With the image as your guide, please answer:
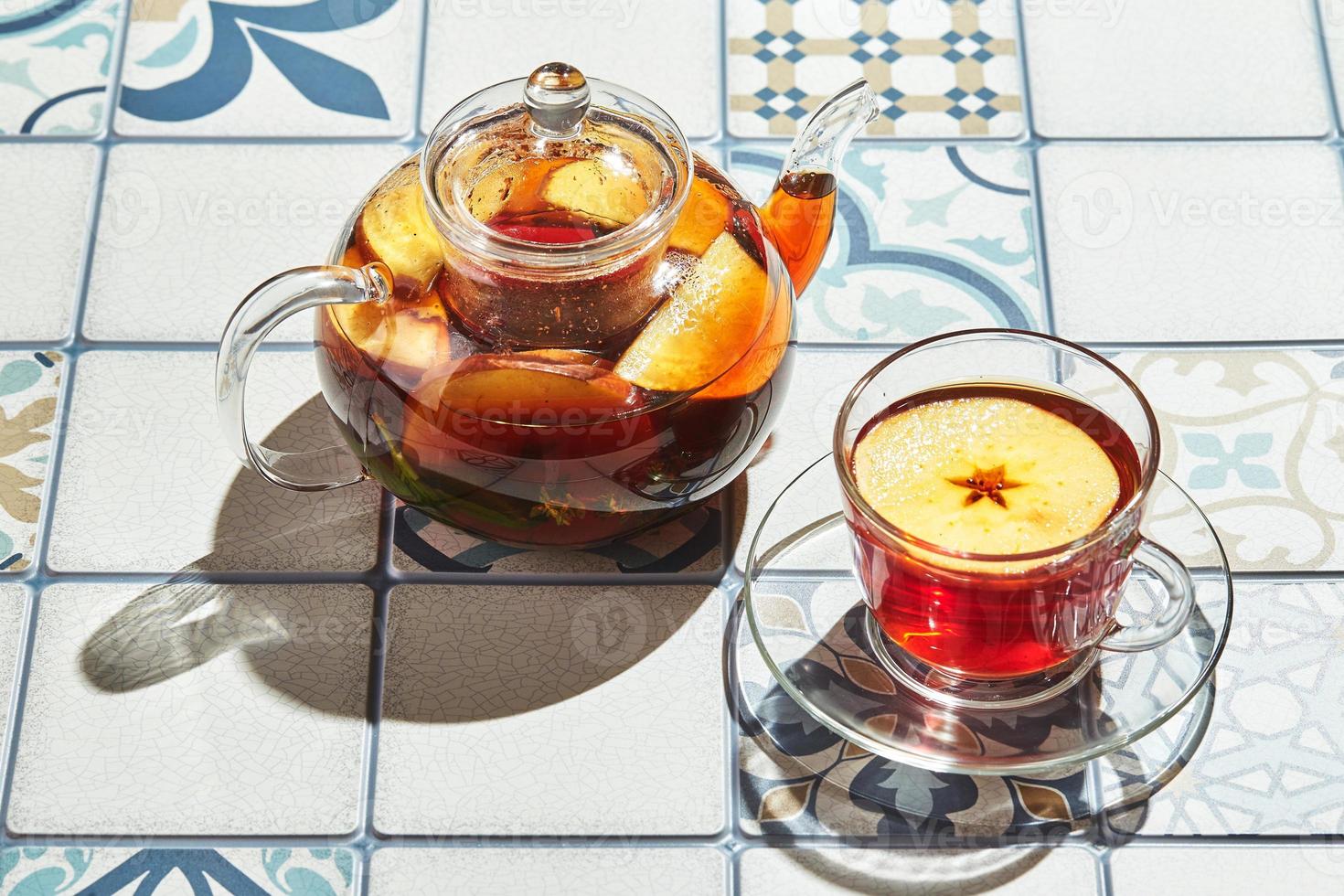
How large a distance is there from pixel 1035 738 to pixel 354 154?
58cm

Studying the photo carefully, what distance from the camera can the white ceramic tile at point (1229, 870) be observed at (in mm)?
686

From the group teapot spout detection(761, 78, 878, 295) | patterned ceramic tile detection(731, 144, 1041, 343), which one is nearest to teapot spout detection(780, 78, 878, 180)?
teapot spout detection(761, 78, 878, 295)

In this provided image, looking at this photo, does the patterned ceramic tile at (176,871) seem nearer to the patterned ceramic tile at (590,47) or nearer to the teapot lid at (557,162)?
the teapot lid at (557,162)

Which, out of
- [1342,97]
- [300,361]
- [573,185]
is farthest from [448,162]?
[1342,97]

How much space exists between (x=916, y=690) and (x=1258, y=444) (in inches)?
10.9

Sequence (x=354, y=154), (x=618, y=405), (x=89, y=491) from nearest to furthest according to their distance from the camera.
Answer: (x=618, y=405) < (x=89, y=491) < (x=354, y=154)

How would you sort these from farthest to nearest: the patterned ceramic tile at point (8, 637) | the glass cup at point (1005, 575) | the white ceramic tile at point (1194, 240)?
the white ceramic tile at point (1194, 240)
the patterned ceramic tile at point (8, 637)
the glass cup at point (1005, 575)

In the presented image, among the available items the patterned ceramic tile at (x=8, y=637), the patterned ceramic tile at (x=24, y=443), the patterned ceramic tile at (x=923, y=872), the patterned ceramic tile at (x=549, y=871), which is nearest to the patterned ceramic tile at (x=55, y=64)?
the patterned ceramic tile at (x=24, y=443)

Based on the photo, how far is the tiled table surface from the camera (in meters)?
0.70

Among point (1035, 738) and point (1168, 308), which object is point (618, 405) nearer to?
point (1035, 738)

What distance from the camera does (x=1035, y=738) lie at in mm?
695

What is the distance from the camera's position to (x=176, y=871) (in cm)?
70

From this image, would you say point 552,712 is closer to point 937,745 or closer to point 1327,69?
point 937,745

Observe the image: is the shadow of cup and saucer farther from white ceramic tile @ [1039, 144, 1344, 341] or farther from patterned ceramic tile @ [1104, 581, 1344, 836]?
white ceramic tile @ [1039, 144, 1344, 341]
